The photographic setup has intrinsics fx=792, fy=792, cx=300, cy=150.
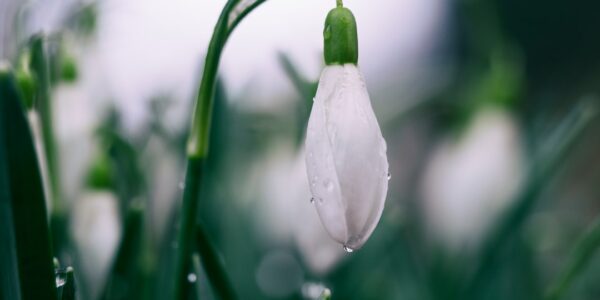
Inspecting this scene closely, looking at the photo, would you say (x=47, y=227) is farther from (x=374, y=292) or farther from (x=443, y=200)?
(x=443, y=200)

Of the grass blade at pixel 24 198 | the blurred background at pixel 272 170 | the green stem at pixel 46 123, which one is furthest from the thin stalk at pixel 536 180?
the grass blade at pixel 24 198

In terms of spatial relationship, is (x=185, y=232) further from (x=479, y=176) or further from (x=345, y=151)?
(x=479, y=176)

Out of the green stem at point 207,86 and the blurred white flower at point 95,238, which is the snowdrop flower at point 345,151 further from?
the blurred white flower at point 95,238

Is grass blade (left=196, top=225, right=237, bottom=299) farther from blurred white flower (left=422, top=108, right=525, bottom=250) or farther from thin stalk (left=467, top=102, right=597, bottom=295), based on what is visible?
blurred white flower (left=422, top=108, right=525, bottom=250)

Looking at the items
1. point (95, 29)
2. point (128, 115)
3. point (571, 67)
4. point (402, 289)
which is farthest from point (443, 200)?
point (571, 67)

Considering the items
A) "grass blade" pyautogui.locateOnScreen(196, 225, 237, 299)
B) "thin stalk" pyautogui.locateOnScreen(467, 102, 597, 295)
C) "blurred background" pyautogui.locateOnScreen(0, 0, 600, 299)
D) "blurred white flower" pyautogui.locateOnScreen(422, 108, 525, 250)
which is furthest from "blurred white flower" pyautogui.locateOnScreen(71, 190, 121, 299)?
"blurred white flower" pyautogui.locateOnScreen(422, 108, 525, 250)

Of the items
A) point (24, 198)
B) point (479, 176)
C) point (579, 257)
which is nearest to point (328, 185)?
point (24, 198)

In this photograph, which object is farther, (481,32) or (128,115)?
(481,32)
